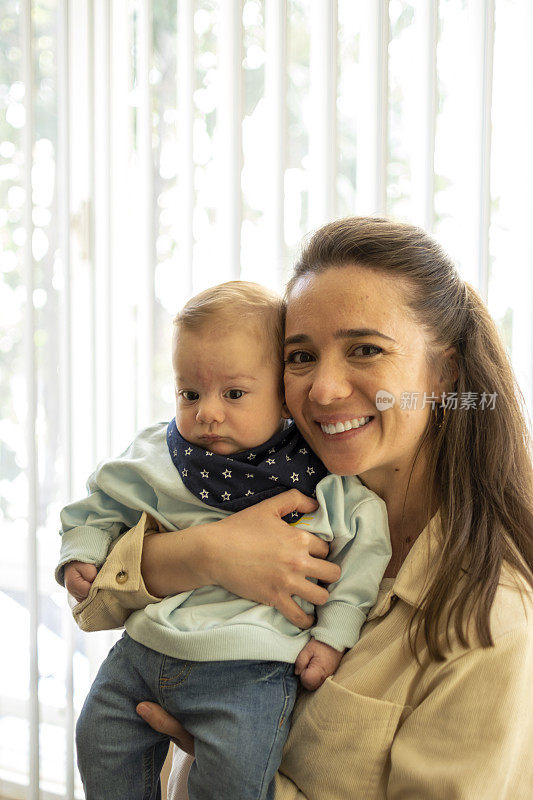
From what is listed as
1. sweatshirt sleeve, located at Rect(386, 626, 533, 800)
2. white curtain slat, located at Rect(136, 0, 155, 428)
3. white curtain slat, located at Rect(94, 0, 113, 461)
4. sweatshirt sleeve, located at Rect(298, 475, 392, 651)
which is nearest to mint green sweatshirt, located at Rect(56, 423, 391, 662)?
sweatshirt sleeve, located at Rect(298, 475, 392, 651)

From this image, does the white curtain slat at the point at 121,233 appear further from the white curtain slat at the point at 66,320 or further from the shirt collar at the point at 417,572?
the shirt collar at the point at 417,572

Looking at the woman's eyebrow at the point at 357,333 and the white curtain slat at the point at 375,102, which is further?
the white curtain slat at the point at 375,102

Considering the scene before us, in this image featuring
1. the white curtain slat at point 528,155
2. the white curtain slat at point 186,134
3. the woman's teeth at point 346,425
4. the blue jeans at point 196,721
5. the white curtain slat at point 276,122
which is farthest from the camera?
the white curtain slat at point 186,134

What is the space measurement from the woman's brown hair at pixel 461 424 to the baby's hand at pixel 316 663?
166 millimetres

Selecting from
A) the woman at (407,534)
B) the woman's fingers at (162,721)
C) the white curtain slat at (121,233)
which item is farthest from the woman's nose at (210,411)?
the white curtain slat at (121,233)

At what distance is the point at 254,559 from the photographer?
54.1 inches

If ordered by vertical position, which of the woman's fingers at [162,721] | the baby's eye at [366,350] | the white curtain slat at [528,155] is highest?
the white curtain slat at [528,155]

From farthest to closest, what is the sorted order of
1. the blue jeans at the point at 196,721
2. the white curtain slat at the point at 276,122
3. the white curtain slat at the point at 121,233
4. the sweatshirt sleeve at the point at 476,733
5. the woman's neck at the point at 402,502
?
1. the white curtain slat at the point at 121,233
2. the white curtain slat at the point at 276,122
3. the woman's neck at the point at 402,502
4. the blue jeans at the point at 196,721
5. the sweatshirt sleeve at the point at 476,733

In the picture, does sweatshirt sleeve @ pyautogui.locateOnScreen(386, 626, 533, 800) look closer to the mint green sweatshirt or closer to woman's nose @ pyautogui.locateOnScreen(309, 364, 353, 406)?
the mint green sweatshirt

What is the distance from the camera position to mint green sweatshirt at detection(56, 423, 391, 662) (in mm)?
1302

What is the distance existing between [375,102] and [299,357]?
2.81 ft

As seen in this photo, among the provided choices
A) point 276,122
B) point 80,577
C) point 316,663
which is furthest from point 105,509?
point 276,122

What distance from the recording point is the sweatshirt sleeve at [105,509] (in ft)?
4.88

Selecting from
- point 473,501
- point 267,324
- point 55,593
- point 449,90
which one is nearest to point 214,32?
point 449,90
